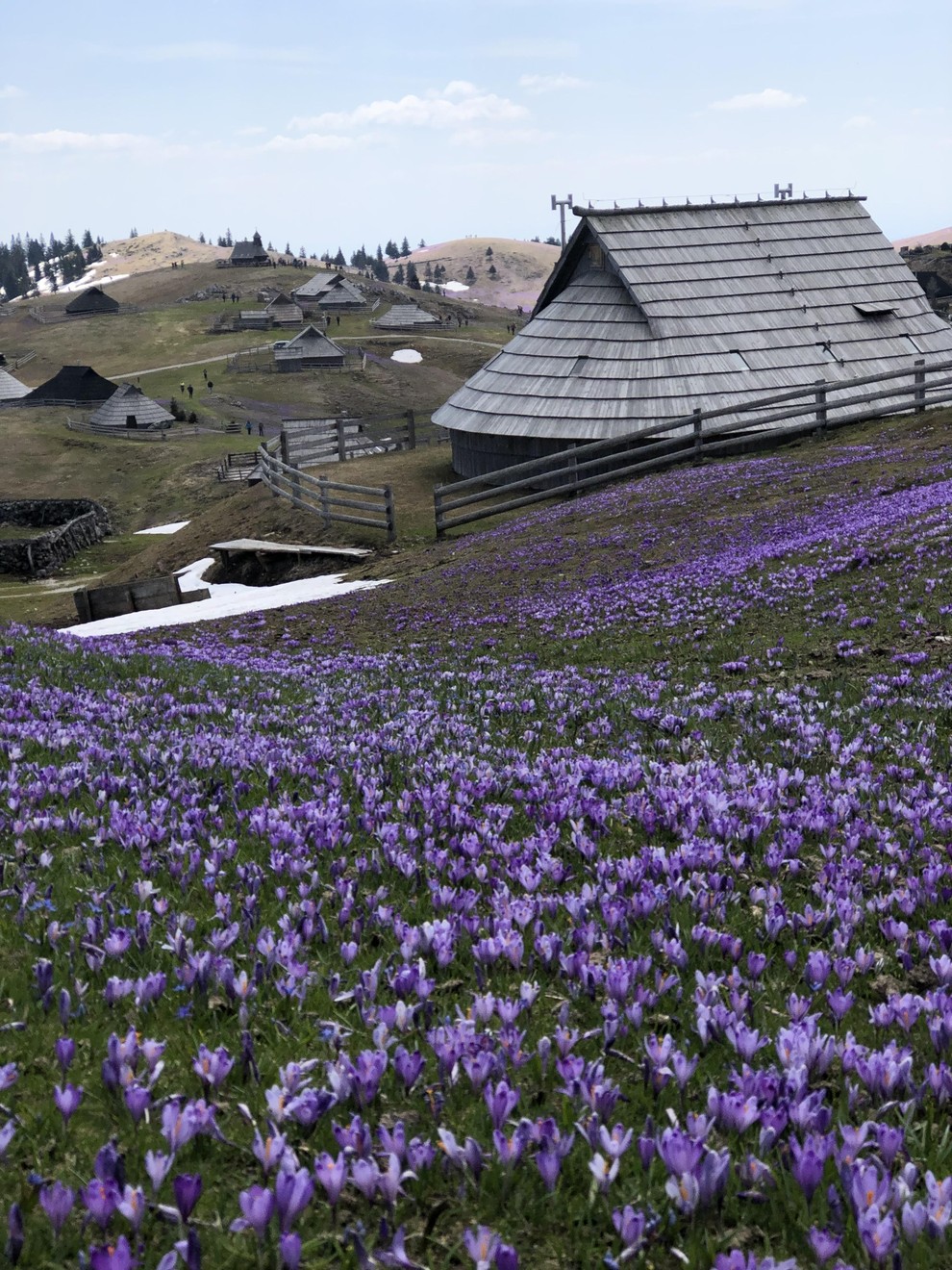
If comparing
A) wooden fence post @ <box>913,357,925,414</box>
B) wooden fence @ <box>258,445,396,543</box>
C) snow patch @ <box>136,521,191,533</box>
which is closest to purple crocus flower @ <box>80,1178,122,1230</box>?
wooden fence @ <box>258,445,396,543</box>

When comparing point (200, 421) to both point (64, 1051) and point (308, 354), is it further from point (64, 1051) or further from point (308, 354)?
point (64, 1051)

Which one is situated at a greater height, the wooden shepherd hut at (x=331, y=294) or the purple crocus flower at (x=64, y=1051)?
the wooden shepherd hut at (x=331, y=294)

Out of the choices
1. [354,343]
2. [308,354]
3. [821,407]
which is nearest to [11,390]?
[308,354]

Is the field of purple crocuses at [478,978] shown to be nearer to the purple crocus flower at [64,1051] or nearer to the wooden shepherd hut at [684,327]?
the purple crocus flower at [64,1051]

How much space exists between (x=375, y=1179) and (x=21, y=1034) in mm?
1663

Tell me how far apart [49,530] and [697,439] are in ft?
183

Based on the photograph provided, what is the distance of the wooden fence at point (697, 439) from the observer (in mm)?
37000

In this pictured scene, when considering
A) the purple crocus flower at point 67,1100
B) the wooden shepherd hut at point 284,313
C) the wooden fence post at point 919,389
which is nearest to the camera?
the purple crocus flower at point 67,1100

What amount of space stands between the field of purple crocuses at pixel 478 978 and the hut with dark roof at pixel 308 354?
5151 inches

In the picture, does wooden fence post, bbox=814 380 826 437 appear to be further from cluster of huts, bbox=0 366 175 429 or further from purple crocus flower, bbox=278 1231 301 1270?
cluster of huts, bbox=0 366 175 429

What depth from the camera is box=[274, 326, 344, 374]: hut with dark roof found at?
136000 mm

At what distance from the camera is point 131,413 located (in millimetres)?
108562

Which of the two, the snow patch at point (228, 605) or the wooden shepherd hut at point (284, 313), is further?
the wooden shepherd hut at point (284, 313)

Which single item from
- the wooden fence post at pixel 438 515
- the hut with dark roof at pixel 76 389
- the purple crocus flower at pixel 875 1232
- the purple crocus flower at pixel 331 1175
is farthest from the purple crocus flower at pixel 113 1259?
the hut with dark roof at pixel 76 389
